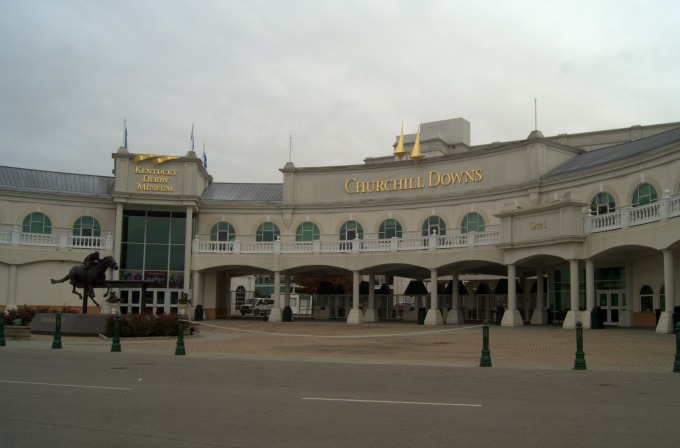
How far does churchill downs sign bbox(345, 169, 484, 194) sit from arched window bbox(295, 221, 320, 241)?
3587 millimetres

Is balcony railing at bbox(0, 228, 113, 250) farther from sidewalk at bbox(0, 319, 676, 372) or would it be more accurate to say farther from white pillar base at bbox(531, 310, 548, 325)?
white pillar base at bbox(531, 310, 548, 325)

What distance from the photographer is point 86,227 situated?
45094mm

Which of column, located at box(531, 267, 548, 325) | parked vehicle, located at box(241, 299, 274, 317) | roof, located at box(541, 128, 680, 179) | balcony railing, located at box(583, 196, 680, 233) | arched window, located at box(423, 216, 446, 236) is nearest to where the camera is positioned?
balcony railing, located at box(583, 196, 680, 233)

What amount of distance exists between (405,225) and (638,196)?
1543 centimetres

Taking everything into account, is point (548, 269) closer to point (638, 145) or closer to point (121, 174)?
point (638, 145)

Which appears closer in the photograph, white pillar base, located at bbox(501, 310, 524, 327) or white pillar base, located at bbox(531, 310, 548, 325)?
white pillar base, located at bbox(501, 310, 524, 327)

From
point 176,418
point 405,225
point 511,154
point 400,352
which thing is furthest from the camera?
point 405,225

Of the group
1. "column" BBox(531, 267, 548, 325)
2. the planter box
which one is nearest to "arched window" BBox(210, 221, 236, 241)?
"column" BBox(531, 267, 548, 325)

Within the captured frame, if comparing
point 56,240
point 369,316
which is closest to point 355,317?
point 369,316

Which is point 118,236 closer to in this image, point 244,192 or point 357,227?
point 244,192

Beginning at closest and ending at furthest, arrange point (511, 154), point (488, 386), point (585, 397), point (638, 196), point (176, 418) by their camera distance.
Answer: point (176, 418) → point (585, 397) → point (488, 386) → point (638, 196) → point (511, 154)

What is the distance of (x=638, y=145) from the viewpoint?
34.8 meters

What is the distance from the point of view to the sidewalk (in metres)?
17.5

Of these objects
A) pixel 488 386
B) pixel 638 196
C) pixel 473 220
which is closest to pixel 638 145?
pixel 638 196
